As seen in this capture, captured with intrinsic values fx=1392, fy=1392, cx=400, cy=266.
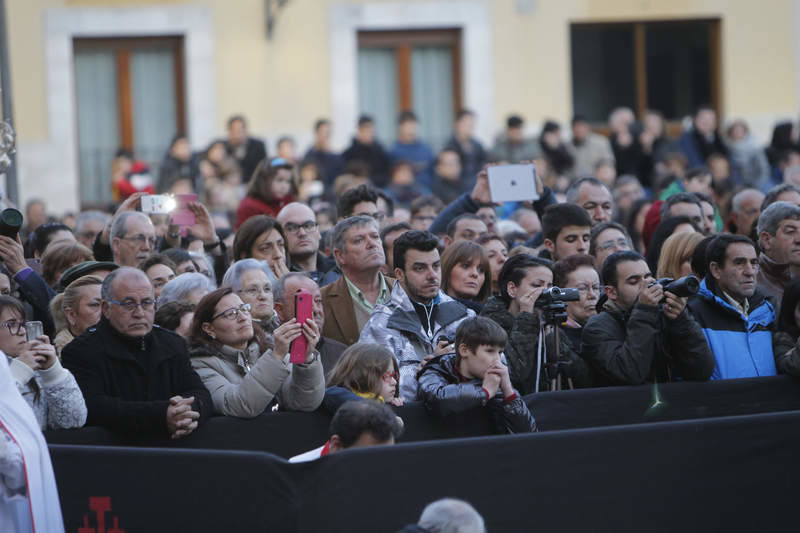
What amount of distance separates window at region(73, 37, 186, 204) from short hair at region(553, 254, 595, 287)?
1189 centimetres

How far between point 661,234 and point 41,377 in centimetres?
506

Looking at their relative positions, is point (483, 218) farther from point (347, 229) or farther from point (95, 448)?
point (95, 448)

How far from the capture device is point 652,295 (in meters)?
7.74

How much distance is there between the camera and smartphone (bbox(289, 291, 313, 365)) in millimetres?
6949

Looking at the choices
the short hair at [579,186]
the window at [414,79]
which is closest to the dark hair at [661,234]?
the short hair at [579,186]

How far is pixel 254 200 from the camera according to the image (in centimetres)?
1136

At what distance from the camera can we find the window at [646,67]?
20922mm

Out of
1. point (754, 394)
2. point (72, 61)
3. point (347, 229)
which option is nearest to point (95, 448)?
point (347, 229)

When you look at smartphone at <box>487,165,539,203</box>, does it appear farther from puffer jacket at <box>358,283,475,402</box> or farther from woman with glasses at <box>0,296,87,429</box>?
woman with glasses at <box>0,296,87,429</box>

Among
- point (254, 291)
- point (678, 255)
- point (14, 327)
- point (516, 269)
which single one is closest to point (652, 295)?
point (516, 269)

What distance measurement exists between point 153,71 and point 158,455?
1423 cm

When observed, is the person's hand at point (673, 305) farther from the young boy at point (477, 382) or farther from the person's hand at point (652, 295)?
the young boy at point (477, 382)

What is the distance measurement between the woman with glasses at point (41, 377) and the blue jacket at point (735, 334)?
366cm

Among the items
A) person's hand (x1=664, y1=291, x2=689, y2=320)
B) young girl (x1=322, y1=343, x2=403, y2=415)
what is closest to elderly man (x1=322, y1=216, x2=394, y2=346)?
young girl (x1=322, y1=343, x2=403, y2=415)
